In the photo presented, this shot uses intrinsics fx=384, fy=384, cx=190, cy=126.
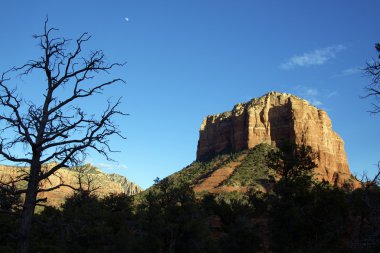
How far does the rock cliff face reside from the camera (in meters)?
132

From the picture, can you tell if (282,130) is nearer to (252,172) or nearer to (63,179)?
(252,172)

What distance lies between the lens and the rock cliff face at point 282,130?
5202 inches

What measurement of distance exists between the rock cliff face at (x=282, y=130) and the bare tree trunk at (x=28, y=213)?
12251 centimetres

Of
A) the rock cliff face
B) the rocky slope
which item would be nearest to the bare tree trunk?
the rocky slope

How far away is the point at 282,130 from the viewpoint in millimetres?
135625

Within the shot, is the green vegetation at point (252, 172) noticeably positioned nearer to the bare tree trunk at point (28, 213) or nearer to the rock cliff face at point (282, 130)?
the rock cliff face at point (282, 130)

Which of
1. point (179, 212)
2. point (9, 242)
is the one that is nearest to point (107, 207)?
point (179, 212)

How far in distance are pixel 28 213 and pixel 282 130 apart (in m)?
132

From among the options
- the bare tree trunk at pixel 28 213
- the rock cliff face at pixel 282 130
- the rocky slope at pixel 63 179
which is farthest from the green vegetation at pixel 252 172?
the bare tree trunk at pixel 28 213

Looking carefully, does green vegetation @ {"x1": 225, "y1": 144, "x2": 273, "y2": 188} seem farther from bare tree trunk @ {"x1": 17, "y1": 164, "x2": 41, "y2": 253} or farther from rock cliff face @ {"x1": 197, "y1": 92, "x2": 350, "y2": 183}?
bare tree trunk @ {"x1": 17, "y1": 164, "x2": 41, "y2": 253}

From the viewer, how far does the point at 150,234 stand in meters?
40.6

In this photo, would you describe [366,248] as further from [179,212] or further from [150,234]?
[179,212]

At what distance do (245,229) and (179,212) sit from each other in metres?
8.72

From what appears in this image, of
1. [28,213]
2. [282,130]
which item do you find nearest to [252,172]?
[282,130]
